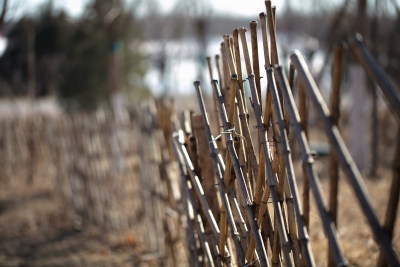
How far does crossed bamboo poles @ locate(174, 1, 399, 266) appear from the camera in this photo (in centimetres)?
133

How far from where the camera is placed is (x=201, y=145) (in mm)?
2418

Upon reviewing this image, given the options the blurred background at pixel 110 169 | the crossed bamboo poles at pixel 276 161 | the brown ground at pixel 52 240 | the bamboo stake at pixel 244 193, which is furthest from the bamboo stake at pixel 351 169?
the brown ground at pixel 52 240

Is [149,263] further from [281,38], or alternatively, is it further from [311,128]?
[281,38]

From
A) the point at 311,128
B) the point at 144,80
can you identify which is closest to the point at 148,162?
the point at 311,128

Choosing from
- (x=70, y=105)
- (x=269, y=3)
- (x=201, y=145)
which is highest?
(x=70, y=105)

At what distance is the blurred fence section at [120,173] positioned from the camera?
3620 mm

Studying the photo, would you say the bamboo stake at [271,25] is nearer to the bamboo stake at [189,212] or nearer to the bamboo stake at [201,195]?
the bamboo stake at [201,195]

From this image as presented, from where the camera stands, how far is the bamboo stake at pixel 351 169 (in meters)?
1.24

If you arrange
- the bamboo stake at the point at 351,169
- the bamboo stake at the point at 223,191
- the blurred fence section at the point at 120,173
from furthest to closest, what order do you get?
1. the blurred fence section at the point at 120,173
2. the bamboo stake at the point at 223,191
3. the bamboo stake at the point at 351,169

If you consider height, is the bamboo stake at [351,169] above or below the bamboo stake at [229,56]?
below

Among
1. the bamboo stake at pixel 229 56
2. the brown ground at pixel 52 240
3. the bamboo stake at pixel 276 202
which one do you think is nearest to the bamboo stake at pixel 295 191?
the bamboo stake at pixel 276 202

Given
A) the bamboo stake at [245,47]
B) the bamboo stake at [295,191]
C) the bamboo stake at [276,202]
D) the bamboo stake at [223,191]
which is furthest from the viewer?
the bamboo stake at [223,191]

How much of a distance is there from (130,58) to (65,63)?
1887 millimetres

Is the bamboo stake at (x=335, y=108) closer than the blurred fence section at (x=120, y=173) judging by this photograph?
Yes
